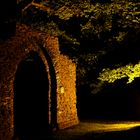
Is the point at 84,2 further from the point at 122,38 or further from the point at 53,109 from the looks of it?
the point at 122,38

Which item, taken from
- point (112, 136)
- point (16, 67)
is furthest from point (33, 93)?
point (112, 136)

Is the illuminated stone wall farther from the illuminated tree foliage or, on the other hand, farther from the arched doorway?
the illuminated tree foliage

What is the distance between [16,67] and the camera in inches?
567

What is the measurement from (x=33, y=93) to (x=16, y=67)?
3.37 meters

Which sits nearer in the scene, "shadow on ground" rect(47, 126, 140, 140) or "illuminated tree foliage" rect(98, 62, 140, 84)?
"shadow on ground" rect(47, 126, 140, 140)

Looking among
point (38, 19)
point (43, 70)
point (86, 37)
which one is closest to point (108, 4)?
point (43, 70)

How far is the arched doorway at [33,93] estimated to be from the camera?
56.6 feet

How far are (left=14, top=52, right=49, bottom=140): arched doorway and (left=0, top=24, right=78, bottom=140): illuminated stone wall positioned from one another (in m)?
0.28

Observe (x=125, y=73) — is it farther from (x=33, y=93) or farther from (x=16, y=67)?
(x=16, y=67)

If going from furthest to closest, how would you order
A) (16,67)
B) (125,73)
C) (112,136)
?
(125,73) < (16,67) < (112,136)

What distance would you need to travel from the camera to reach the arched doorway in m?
17.3

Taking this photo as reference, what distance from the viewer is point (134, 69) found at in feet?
61.6

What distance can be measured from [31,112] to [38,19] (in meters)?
6.86

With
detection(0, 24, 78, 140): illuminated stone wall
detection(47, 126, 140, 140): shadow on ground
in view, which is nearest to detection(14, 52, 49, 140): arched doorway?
detection(0, 24, 78, 140): illuminated stone wall
